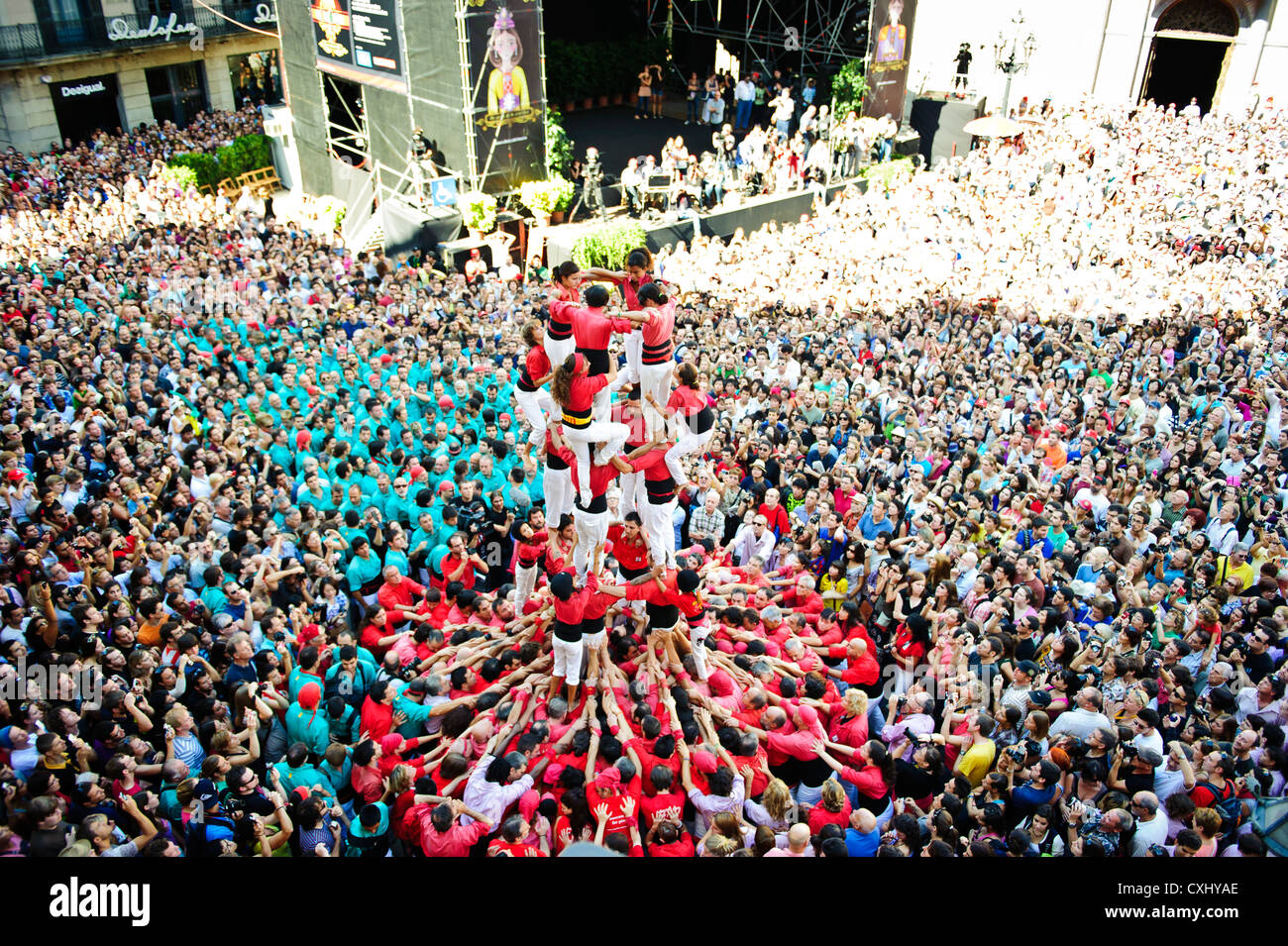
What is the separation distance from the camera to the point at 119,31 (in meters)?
25.1

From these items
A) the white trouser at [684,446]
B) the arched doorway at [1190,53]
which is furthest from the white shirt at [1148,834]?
the arched doorway at [1190,53]

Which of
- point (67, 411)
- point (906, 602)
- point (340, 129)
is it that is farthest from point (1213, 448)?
point (340, 129)

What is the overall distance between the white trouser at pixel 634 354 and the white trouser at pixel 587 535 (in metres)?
1.03

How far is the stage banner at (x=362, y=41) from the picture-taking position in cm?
1745

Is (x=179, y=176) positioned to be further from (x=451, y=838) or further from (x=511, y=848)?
(x=511, y=848)

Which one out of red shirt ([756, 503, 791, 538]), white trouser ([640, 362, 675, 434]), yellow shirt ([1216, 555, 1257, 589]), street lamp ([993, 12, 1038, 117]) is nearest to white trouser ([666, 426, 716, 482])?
white trouser ([640, 362, 675, 434])

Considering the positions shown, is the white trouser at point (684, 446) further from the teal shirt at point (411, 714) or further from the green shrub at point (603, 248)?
the green shrub at point (603, 248)

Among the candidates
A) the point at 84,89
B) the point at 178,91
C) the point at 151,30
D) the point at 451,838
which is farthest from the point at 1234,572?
the point at 178,91

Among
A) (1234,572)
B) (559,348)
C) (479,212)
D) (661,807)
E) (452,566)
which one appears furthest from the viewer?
(479,212)

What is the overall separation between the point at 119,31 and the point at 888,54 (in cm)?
2139

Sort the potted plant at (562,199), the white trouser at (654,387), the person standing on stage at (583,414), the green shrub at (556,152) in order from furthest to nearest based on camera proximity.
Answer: the green shrub at (556,152) → the potted plant at (562,199) → the white trouser at (654,387) → the person standing on stage at (583,414)

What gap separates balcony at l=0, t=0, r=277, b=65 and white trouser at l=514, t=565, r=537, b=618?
24.9m

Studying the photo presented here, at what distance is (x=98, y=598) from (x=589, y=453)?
408 cm

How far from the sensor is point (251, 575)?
23.4ft
